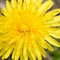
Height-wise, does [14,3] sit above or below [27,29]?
above

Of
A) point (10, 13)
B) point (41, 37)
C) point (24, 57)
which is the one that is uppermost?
point (10, 13)

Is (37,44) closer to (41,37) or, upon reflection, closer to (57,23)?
(41,37)

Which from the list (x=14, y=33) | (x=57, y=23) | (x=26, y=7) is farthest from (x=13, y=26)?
(x=57, y=23)

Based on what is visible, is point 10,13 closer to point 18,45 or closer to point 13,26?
point 13,26

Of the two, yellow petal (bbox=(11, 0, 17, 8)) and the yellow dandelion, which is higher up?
yellow petal (bbox=(11, 0, 17, 8))

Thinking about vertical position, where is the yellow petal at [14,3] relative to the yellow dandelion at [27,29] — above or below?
above

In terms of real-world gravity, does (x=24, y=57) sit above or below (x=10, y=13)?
below
